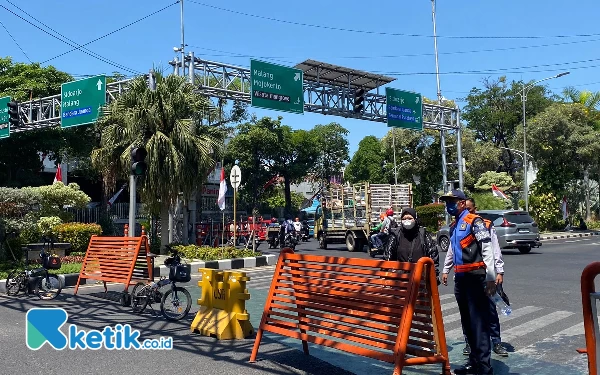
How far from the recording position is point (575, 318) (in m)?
8.38

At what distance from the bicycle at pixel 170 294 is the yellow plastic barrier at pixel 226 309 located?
94 centimetres

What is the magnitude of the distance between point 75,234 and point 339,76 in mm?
12632

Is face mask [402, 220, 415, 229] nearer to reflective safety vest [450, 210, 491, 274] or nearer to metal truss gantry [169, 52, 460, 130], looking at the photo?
reflective safety vest [450, 210, 491, 274]

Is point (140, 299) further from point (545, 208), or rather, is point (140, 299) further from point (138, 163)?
point (545, 208)

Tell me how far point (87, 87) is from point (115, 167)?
3832mm

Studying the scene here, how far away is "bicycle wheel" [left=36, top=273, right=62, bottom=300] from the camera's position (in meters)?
10.9

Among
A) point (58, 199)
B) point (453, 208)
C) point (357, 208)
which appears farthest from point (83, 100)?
point (453, 208)

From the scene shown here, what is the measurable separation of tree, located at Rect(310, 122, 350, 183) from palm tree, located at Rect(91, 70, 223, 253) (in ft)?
109

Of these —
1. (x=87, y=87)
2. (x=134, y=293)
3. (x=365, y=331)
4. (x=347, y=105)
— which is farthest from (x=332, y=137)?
(x=365, y=331)

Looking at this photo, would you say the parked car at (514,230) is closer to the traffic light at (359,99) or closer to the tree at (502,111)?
the traffic light at (359,99)

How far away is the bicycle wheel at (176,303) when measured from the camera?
8555mm

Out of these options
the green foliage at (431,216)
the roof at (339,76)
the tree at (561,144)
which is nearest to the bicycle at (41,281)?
the roof at (339,76)

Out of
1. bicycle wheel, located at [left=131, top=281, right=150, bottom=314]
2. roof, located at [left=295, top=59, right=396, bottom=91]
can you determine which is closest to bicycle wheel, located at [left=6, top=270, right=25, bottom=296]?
bicycle wheel, located at [left=131, top=281, right=150, bottom=314]

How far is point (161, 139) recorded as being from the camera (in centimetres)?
1791
